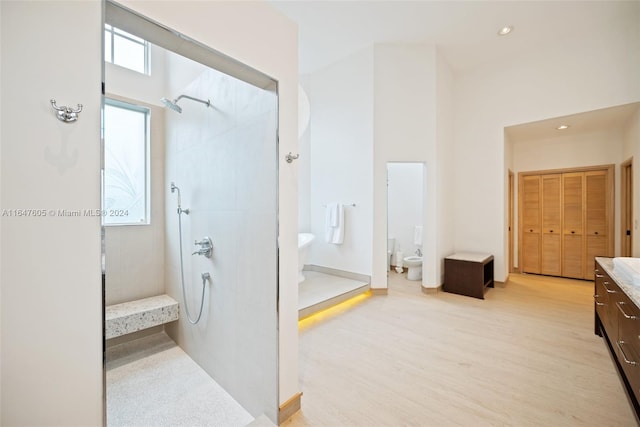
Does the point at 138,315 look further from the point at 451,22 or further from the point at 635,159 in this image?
the point at 635,159

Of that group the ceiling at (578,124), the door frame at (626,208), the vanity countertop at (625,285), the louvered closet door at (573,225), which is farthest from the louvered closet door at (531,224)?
the vanity countertop at (625,285)

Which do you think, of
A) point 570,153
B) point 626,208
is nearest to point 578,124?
point 570,153

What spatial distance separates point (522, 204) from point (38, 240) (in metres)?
6.57

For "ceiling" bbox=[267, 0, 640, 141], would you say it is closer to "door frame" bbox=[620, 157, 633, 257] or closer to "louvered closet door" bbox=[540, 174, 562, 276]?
"door frame" bbox=[620, 157, 633, 257]

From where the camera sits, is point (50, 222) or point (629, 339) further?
point (629, 339)

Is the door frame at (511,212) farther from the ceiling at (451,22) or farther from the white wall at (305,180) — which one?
the white wall at (305,180)

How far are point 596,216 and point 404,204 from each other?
3093mm

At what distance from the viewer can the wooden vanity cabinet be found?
150 centimetres

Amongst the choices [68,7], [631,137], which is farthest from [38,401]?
Result: [631,137]

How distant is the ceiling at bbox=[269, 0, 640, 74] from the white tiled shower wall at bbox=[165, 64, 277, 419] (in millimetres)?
2151

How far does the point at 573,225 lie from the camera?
4.83 m

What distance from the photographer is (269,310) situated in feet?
5.33

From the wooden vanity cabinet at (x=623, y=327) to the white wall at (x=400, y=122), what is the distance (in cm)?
197

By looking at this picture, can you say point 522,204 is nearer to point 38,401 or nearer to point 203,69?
point 203,69
